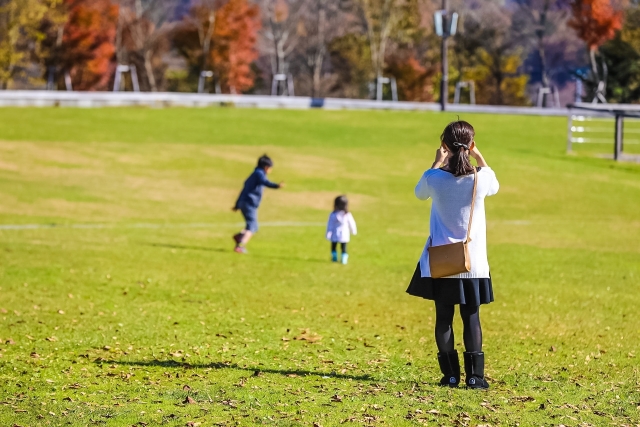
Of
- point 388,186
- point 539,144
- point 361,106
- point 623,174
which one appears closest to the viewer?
point 388,186

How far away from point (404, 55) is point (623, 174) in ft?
128

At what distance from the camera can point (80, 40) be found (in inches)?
2420

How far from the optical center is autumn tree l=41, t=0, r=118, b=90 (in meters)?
59.8

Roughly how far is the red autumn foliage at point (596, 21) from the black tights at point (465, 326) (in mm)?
60705

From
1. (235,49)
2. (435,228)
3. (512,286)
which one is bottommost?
(512,286)

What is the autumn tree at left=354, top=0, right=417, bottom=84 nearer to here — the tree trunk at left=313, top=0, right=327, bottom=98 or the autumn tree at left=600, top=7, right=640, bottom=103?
the tree trunk at left=313, top=0, right=327, bottom=98

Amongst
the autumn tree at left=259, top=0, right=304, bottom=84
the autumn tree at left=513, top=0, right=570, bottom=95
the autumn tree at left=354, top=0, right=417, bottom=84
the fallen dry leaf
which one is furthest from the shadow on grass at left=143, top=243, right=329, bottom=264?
the autumn tree at left=513, top=0, right=570, bottom=95

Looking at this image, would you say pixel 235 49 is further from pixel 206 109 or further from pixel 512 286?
pixel 512 286

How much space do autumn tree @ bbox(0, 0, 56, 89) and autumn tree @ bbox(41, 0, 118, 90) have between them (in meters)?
1.43

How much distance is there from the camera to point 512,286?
49.2ft

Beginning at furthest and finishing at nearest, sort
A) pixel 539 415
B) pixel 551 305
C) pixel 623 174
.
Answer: pixel 623 174
pixel 551 305
pixel 539 415

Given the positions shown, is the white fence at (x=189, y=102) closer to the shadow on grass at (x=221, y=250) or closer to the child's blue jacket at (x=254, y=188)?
the shadow on grass at (x=221, y=250)

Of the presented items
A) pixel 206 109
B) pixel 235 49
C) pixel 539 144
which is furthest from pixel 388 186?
pixel 235 49

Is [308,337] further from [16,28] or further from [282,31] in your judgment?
[282,31]
